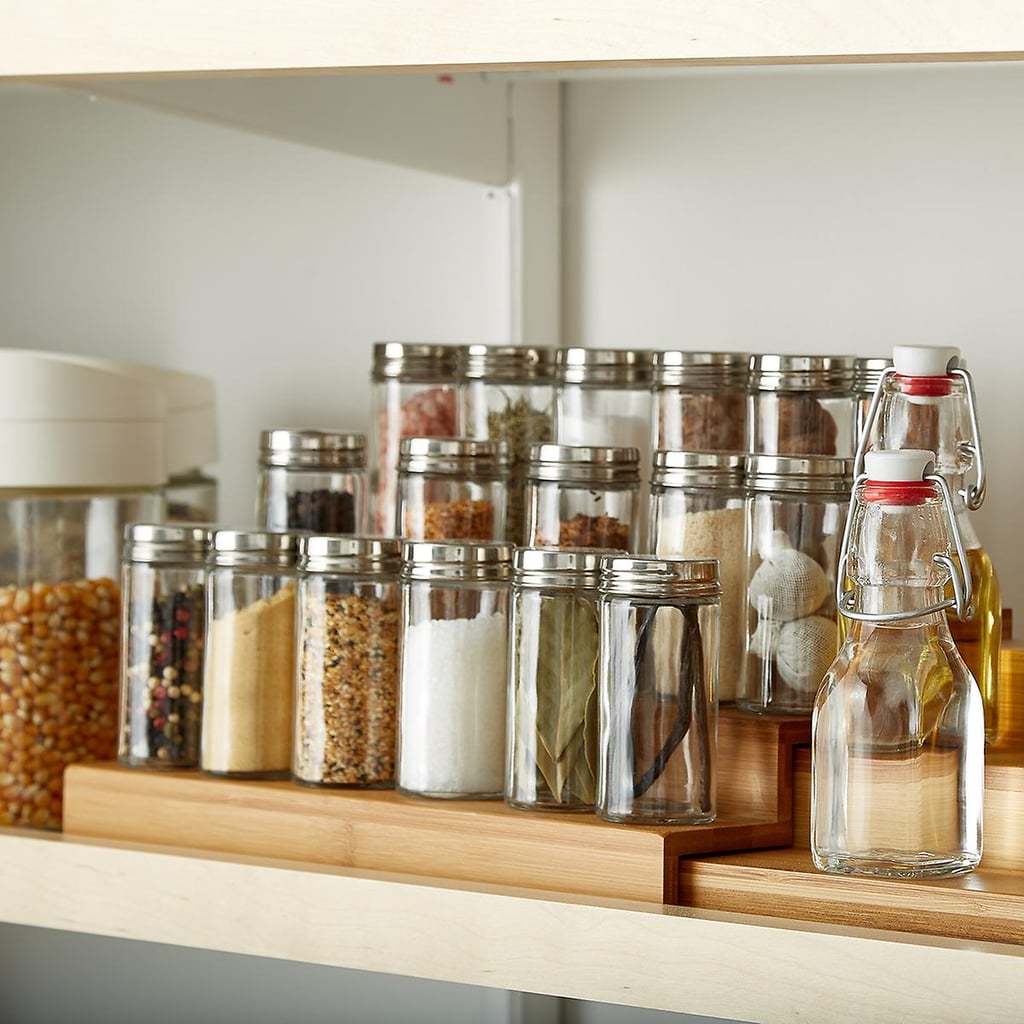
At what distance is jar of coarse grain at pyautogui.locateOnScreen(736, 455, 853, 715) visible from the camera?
81 centimetres

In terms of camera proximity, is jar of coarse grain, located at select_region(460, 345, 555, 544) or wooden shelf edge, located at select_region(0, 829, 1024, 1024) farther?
jar of coarse grain, located at select_region(460, 345, 555, 544)

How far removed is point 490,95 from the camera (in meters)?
1.21

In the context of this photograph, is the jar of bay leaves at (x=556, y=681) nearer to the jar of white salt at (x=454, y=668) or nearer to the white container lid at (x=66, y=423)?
the jar of white salt at (x=454, y=668)

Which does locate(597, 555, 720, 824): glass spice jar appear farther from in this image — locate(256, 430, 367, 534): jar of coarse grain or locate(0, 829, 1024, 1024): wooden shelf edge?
locate(256, 430, 367, 534): jar of coarse grain

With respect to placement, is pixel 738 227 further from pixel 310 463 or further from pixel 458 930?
pixel 458 930

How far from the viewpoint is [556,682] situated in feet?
2.59

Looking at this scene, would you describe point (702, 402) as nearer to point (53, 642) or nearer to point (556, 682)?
point (556, 682)

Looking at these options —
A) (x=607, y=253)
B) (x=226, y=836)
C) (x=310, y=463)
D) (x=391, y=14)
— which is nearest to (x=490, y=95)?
(x=607, y=253)

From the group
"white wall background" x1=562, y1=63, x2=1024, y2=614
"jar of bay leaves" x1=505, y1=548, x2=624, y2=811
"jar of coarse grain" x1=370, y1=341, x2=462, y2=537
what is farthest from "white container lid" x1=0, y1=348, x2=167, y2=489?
"white wall background" x1=562, y1=63, x2=1024, y2=614

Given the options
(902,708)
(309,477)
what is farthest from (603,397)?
(902,708)

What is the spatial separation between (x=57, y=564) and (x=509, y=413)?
0.27m

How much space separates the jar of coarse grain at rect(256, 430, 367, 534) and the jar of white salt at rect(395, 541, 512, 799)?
173mm

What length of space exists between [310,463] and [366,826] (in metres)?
0.25

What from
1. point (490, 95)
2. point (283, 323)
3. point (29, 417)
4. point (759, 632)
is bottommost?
point (759, 632)
